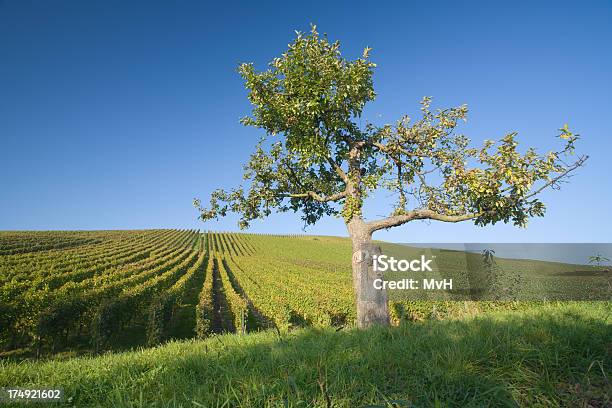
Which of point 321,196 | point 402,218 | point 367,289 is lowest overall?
point 367,289

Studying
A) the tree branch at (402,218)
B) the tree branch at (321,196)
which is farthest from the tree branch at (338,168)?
the tree branch at (402,218)

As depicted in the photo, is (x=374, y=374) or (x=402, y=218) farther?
(x=402, y=218)

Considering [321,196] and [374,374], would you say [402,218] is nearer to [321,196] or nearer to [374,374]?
[321,196]

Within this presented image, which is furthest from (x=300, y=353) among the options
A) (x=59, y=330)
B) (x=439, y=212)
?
(x=59, y=330)

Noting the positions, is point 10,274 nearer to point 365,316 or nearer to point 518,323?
point 365,316

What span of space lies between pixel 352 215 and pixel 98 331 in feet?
52.6

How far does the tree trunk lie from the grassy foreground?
520 cm

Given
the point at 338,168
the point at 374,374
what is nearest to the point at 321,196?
the point at 338,168

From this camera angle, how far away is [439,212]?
1034 centimetres

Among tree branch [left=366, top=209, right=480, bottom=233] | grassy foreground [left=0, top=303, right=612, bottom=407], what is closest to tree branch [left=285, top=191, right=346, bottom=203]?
tree branch [left=366, top=209, right=480, bottom=233]

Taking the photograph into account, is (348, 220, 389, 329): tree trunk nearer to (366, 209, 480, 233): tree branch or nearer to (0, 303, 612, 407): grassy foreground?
(366, 209, 480, 233): tree branch

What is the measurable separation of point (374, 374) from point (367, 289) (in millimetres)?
6959

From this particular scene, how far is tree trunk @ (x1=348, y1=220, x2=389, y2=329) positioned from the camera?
991 centimetres

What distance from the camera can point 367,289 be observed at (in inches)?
394
